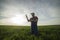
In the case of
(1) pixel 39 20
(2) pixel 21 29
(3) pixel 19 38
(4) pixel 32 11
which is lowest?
(3) pixel 19 38

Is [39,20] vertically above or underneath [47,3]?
underneath

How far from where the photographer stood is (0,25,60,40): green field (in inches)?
111

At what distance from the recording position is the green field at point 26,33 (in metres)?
2.83

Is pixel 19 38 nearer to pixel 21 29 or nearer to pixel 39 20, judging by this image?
pixel 21 29

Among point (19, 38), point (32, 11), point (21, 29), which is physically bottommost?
point (19, 38)

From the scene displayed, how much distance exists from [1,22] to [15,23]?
0.95ft

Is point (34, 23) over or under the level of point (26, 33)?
over

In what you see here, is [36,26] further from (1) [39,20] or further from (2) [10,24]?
(2) [10,24]

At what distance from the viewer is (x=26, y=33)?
2859 millimetres

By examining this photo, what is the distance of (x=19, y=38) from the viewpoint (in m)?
2.82

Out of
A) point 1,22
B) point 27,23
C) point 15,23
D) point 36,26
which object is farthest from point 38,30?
point 1,22

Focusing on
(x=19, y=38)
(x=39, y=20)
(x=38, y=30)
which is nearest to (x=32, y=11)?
(x=39, y=20)

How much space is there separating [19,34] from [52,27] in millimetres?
693

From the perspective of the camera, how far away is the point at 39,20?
115 inches
